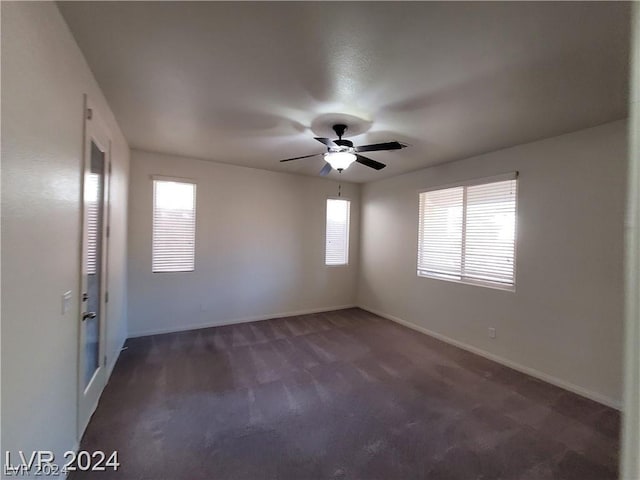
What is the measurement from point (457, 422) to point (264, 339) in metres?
2.55

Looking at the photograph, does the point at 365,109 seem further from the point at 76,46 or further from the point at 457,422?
the point at 457,422

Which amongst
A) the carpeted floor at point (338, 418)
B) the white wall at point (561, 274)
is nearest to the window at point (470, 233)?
the white wall at point (561, 274)

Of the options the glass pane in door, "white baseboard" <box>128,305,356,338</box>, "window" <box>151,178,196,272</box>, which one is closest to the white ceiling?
the glass pane in door

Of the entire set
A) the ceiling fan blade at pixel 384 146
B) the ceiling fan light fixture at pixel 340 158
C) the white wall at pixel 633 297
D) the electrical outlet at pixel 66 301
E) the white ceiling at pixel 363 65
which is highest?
the white ceiling at pixel 363 65

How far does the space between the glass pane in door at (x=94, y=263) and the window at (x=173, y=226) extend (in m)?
1.64

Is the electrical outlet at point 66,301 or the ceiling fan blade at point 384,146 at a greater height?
the ceiling fan blade at point 384,146

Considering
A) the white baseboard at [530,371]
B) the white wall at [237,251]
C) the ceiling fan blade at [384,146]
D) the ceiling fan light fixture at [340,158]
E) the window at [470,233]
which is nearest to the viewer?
the ceiling fan blade at [384,146]

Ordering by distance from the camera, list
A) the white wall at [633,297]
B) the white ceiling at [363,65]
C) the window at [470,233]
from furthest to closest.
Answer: the window at [470,233] → the white ceiling at [363,65] → the white wall at [633,297]

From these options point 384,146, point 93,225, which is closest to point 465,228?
point 384,146

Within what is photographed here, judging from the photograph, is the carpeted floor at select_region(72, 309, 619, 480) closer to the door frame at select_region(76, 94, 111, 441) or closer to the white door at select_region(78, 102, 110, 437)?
the door frame at select_region(76, 94, 111, 441)

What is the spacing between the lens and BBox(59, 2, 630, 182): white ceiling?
1472 millimetres

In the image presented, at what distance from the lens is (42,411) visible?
1.38m

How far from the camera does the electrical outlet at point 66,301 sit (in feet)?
5.31

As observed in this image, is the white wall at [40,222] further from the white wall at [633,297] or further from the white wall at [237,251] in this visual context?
the white wall at [237,251]
